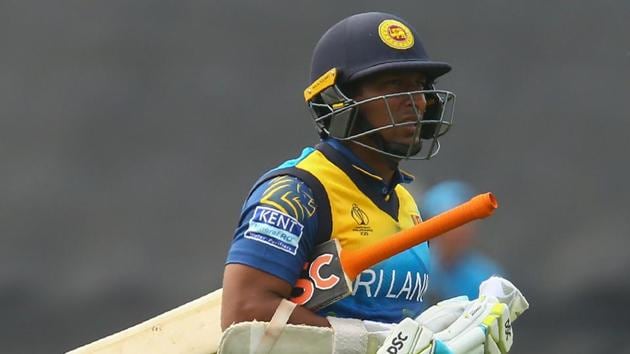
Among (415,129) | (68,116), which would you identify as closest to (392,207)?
(415,129)

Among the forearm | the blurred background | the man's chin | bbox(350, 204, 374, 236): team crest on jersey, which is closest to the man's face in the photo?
the man's chin

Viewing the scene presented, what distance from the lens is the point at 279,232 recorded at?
251cm

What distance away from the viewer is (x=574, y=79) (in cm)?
415

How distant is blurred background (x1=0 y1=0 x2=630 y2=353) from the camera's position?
4.04 m

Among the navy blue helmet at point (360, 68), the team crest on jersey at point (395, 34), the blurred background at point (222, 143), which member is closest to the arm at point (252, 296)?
the navy blue helmet at point (360, 68)

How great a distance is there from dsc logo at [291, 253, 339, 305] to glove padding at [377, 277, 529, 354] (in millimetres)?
162

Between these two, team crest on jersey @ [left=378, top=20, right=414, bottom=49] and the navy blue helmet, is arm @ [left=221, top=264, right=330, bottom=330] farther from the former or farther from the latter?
team crest on jersey @ [left=378, top=20, right=414, bottom=49]

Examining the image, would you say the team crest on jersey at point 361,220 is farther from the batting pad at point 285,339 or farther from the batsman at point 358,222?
the batting pad at point 285,339

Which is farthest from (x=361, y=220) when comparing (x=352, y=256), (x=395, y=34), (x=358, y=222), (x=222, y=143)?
(x=222, y=143)

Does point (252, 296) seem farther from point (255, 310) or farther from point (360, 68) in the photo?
point (360, 68)

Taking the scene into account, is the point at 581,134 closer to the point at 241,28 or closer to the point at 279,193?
the point at 241,28

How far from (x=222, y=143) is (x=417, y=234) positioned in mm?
1700

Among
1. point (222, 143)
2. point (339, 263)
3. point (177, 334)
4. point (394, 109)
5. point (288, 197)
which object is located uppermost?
point (394, 109)

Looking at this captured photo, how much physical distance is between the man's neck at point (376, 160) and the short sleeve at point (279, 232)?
0.66 ft
